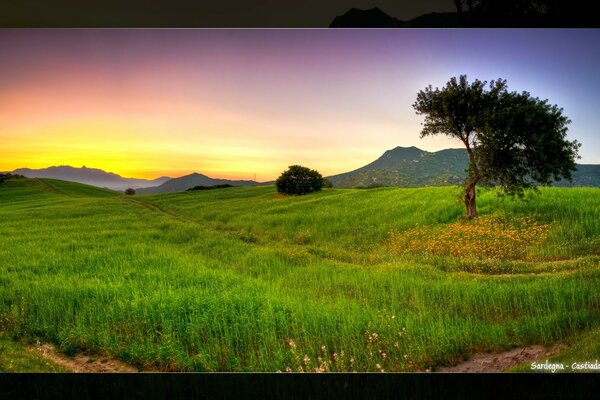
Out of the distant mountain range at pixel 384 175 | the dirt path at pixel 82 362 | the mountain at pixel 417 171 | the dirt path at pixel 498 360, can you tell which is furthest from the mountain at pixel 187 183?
the dirt path at pixel 498 360

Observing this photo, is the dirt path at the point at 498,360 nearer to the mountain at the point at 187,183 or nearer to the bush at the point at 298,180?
the bush at the point at 298,180

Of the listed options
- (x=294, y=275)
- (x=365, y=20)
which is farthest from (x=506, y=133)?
(x=294, y=275)

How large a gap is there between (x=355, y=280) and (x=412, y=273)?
0.61 meters

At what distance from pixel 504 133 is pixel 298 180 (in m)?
2.27

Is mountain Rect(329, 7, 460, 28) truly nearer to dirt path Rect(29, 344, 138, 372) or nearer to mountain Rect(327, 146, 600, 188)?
mountain Rect(327, 146, 600, 188)

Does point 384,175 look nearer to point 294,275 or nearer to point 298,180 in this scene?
point 298,180

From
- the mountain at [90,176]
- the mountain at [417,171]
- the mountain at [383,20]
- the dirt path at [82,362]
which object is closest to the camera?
the dirt path at [82,362]

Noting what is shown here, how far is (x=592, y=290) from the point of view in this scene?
4.64 meters

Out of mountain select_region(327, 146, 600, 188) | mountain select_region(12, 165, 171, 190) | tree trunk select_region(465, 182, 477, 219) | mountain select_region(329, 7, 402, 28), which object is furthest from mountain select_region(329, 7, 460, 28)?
mountain select_region(12, 165, 171, 190)

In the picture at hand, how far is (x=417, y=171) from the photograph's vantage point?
5.04 m

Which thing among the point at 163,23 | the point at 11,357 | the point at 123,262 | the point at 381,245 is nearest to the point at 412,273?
the point at 381,245

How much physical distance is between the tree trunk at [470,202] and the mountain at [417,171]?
14 cm

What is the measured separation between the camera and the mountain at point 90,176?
5.38 meters

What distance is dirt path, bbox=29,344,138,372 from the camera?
14.1 feet
